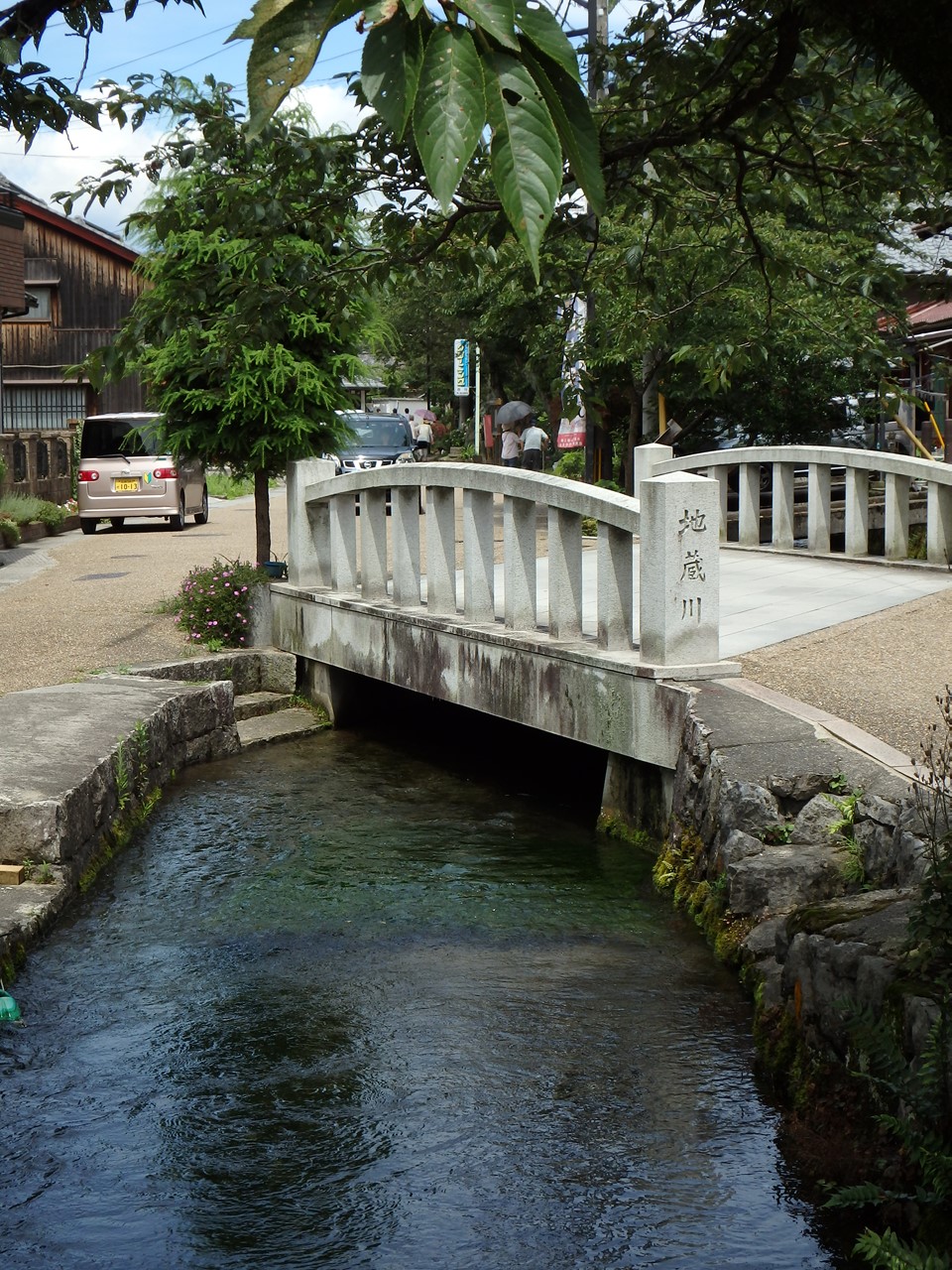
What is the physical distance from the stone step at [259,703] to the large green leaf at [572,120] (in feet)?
31.0

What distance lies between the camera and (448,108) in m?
1.64

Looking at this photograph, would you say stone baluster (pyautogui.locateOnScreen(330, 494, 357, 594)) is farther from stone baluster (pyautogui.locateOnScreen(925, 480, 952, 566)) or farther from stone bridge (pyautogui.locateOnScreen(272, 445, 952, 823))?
stone baluster (pyautogui.locateOnScreen(925, 480, 952, 566))

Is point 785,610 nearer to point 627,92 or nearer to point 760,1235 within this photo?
point 627,92

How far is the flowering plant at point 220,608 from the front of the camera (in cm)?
1155

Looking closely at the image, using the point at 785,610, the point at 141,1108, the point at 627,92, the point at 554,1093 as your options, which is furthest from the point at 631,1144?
the point at 785,610

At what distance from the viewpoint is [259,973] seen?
Answer: 20.1ft

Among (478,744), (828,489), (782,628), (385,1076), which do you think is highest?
(828,489)

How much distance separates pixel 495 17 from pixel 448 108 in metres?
0.11

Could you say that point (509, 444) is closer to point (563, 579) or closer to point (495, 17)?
point (563, 579)

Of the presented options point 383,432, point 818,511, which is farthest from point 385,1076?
point 383,432

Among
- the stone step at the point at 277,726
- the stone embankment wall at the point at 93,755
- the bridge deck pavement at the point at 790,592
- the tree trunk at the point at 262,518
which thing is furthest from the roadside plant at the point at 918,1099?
the tree trunk at the point at 262,518

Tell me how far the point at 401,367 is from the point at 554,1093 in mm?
55309

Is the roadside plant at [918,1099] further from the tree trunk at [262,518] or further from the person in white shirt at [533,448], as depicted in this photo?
the person in white shirt at [533,448]

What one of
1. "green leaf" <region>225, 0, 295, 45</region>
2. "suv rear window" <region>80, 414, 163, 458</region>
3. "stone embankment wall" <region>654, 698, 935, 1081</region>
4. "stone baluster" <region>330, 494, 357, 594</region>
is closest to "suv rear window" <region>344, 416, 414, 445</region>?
"suv rear window" <region>80, 414, 163, 458</region>
